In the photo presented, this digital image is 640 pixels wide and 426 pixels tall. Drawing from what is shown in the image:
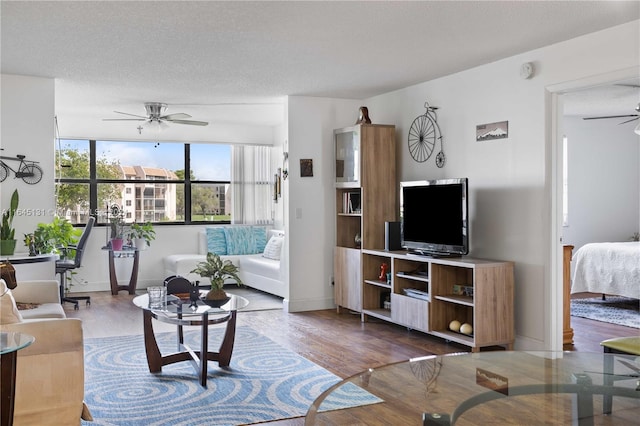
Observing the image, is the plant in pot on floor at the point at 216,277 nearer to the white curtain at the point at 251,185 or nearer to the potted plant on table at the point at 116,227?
the potted plant on table at the point at 116,227

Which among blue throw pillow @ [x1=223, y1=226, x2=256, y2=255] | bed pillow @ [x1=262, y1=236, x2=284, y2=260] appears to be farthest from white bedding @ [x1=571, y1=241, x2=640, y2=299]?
blue throw pillow @ [x1=223, y1=226, x2=256, y2=255]

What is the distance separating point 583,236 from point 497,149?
4359 mm

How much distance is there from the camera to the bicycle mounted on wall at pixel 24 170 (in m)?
5.69

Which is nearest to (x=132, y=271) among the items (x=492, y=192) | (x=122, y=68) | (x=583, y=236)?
(x=122, y=68)

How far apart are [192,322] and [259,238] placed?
5.22 m

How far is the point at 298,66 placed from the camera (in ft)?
17.8

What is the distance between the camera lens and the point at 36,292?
4.70 m

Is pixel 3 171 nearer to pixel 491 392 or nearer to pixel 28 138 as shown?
pixel 28 138

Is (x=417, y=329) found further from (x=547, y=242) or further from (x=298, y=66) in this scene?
(x=298, y=66)

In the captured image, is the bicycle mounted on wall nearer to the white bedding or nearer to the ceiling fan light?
the ceiling fan light

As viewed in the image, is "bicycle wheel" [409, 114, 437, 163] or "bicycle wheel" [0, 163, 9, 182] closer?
"bicycle wheel" [0, 163, 9, 182]

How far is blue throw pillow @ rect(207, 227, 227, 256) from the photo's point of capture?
912cm

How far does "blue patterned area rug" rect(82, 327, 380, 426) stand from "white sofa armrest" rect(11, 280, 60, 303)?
1.83 ft

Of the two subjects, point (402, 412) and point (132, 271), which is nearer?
point (402, 412)
